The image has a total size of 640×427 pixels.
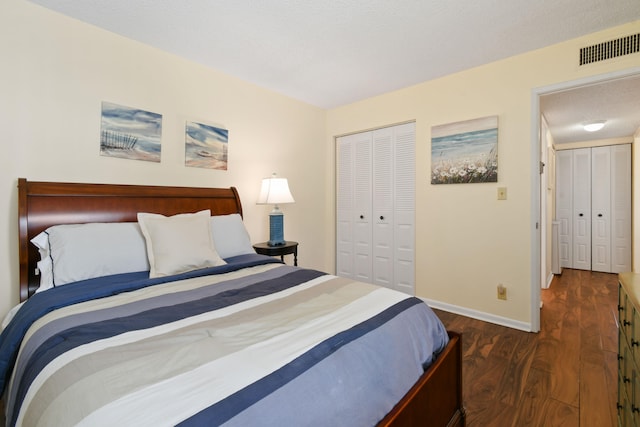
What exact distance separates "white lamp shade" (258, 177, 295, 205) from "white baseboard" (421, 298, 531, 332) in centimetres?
192

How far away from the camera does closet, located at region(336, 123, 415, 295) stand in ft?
11.0

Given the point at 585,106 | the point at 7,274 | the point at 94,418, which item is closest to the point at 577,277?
the point at 585,106

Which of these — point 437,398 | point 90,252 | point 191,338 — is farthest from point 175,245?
point 437,398

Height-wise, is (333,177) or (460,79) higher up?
(460,79)

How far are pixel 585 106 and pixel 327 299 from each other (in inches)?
154

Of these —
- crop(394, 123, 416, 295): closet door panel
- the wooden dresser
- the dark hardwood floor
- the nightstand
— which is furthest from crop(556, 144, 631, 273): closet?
the nightstand

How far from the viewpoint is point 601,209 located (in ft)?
15.8

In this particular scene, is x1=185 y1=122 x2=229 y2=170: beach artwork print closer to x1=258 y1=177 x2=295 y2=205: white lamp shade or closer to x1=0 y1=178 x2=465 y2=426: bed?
x1=258 y1=177 x2=295 y2=205: white lamp shade

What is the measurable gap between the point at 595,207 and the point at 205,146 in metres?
6.10

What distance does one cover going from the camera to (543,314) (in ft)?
9.62

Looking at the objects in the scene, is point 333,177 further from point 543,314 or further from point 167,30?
point 543,314

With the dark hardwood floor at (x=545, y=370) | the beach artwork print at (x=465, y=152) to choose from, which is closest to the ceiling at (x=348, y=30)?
the beach artwork print at (x=465, y=152)

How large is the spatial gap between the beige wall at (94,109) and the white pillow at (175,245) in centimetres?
69

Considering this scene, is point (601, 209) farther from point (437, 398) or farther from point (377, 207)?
point (437, 398)
